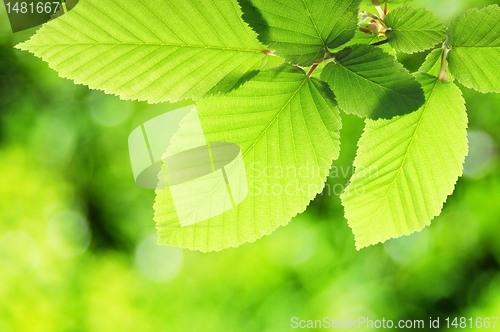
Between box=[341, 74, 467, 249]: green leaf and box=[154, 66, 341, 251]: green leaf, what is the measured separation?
0.44 feet

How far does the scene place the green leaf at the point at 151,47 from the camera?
1.75ft

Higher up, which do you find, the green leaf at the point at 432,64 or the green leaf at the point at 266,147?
the green leaf at the point at 432,64

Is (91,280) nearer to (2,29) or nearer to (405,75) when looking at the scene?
(2,29)

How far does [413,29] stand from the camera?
608 mm

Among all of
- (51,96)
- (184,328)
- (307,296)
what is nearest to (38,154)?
(51,96)

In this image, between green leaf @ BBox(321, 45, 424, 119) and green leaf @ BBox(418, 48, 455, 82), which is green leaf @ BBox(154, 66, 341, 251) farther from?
green leaf @ BBox(418, 48, 455, 82)

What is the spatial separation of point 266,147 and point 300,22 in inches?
7.1

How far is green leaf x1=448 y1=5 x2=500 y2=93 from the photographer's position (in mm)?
623

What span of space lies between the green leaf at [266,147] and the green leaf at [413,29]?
13 cm

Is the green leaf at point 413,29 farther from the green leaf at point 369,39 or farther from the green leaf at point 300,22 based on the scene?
the green leaf at point 300,22

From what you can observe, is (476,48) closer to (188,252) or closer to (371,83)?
(371,83)

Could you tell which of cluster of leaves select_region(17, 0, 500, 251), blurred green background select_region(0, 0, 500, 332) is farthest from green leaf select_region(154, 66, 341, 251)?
blurred green background select_region(0, 0, 500, 332)
